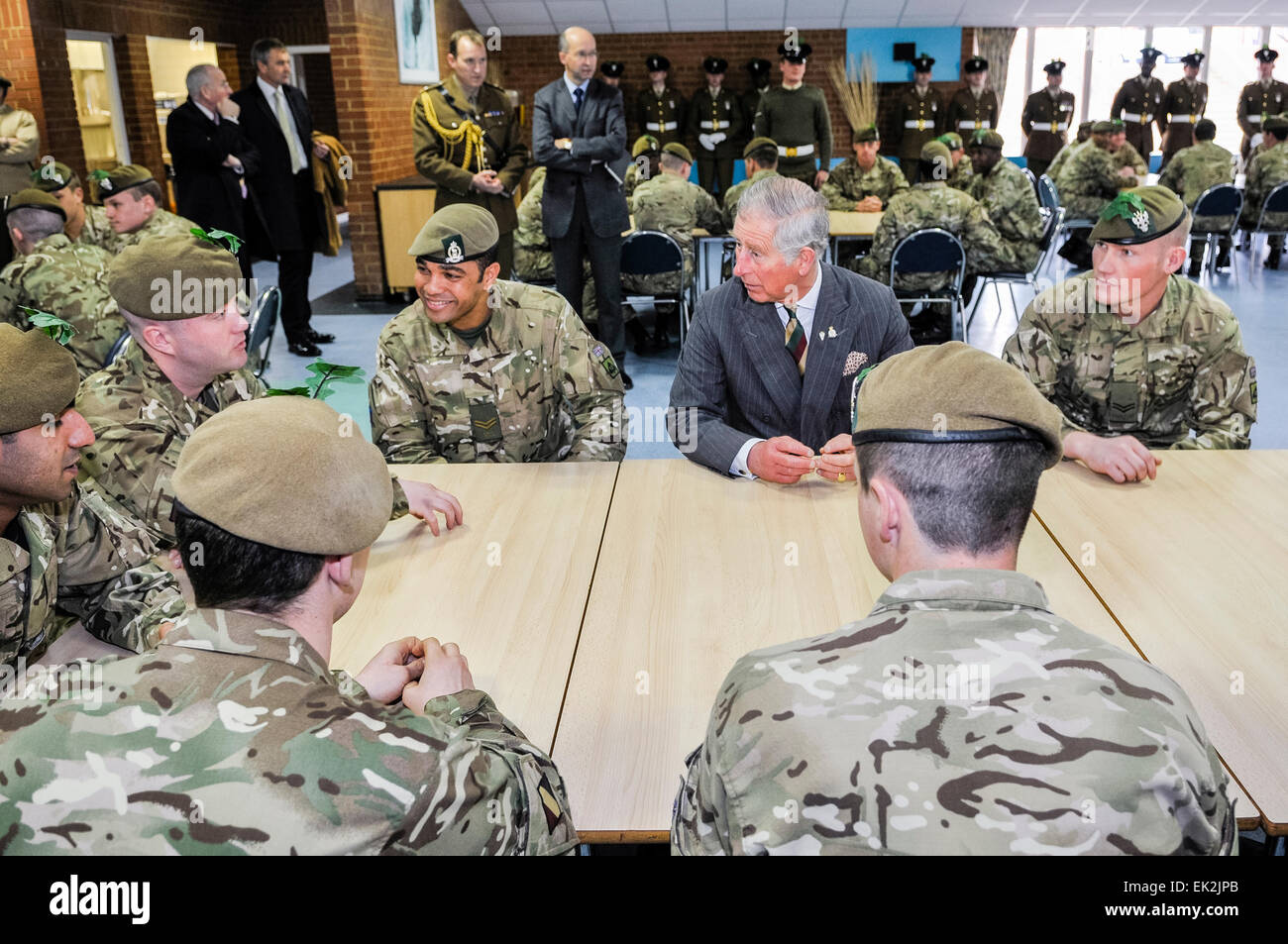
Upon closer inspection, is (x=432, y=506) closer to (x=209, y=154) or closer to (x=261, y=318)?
(x=261, y=318)

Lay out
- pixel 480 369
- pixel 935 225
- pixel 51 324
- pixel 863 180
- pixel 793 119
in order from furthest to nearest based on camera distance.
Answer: pixel 793 119 < pixel 863 180 < pixel 935 225 < pixel 480 369 < pixel 51 324

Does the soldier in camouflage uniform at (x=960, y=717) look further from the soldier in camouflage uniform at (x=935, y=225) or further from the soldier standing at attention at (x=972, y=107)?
the soldier standing at attention at (x=972, y=107)

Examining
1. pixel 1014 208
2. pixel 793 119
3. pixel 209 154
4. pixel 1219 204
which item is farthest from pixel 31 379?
pixel 1219 204

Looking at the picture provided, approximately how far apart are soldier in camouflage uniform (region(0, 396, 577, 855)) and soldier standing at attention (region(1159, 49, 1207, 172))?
11.4m

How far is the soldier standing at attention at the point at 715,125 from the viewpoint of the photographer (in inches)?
449

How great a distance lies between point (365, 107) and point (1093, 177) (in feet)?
18.3

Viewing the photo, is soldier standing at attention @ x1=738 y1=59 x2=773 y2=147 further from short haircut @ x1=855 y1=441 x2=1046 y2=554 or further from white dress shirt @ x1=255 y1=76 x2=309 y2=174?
short haircut @ x1=855 y1=441 x2=1046 y2=554

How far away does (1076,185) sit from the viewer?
26.2 feet

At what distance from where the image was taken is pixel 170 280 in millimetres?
2236

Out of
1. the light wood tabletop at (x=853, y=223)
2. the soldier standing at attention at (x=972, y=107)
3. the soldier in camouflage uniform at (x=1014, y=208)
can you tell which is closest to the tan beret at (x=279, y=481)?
the light wood tabletop at (x=853, y=223)

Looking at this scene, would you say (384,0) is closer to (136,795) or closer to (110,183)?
(110,183)

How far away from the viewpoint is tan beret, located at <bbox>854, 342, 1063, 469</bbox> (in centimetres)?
115

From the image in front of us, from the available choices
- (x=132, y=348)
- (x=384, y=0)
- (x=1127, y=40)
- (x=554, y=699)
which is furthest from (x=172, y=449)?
(x=1127, y=40)
